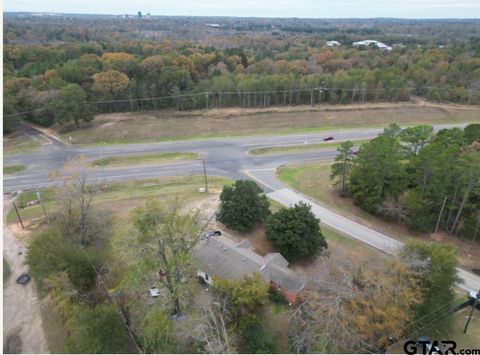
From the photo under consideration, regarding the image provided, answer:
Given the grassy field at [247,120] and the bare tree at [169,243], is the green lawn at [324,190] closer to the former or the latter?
the grassy field at [247,120]

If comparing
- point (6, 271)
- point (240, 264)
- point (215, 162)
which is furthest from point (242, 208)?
point (6, 271)

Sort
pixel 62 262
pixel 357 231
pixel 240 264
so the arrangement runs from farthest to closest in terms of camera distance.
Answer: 1. pixel 357 231
2. pixel 240 264
3. pixel 62 262

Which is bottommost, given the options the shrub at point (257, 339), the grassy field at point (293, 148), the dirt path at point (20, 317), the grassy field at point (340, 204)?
the grassy field at point (293, 148)

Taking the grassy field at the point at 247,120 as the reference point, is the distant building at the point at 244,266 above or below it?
above

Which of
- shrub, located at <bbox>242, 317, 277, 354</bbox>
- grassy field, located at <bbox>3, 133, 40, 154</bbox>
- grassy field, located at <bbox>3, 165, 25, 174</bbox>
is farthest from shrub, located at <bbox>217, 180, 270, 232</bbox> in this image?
grassy field, located at <bbox>3, 133, 40, 154</bbox>

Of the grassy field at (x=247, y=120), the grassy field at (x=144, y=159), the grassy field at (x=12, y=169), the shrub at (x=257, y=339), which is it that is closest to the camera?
the shrub at (x=257, y=339)

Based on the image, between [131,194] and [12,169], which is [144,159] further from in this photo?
[12,169]

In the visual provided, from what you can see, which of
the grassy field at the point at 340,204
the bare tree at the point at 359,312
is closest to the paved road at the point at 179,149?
the grassy field at the point at 340,204

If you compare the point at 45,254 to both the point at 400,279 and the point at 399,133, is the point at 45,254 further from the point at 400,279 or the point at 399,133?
the point at 399,133
